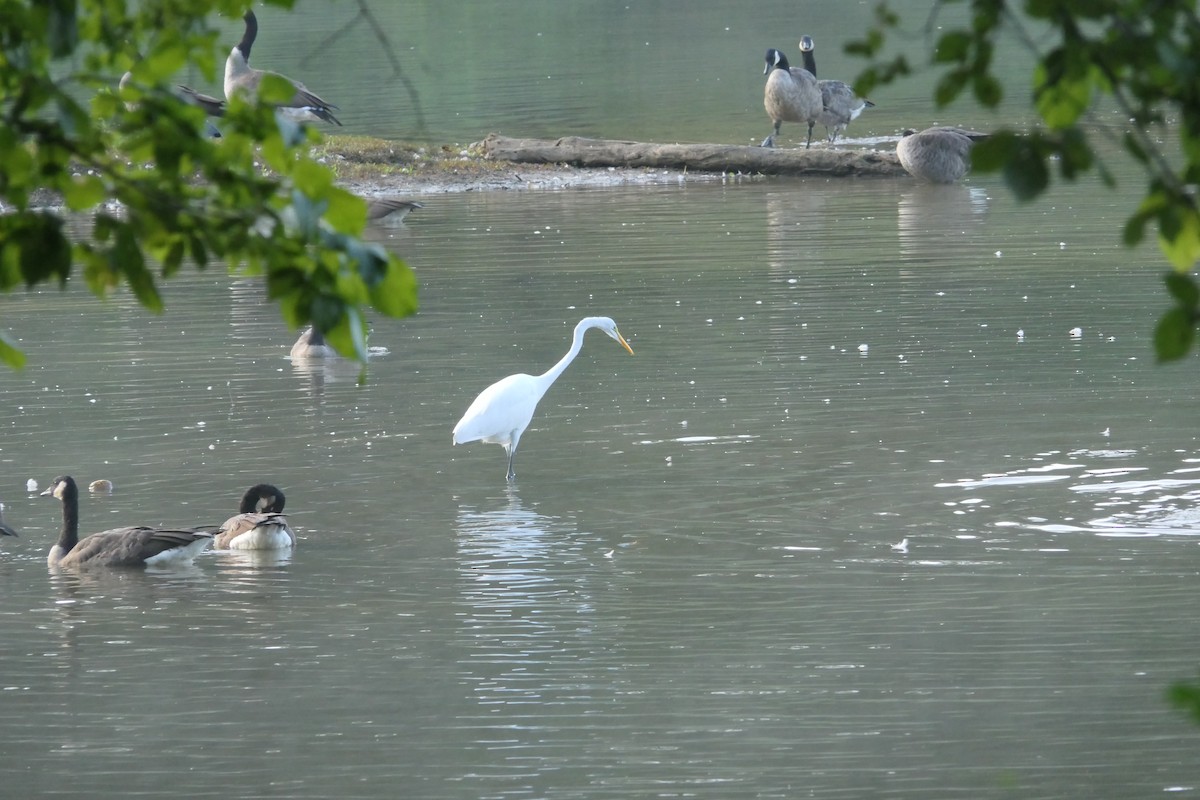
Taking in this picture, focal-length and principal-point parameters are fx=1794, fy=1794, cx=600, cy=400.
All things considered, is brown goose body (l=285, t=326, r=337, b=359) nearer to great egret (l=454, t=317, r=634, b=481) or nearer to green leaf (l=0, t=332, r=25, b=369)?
great egret (l=454, t=317, r=634, b=481)

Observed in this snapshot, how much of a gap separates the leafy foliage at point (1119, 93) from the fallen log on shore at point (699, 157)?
2242 centimetres

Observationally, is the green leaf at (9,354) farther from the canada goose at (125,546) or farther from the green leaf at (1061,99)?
the canada goose at (125,546)

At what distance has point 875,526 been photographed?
9.23m

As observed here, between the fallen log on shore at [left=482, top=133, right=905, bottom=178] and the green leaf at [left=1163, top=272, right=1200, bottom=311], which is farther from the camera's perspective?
the fallen log on shore at [left=482, top=133, right=905, bottom=178]

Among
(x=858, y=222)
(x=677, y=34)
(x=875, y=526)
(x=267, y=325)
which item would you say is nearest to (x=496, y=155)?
(x=858, y=222)

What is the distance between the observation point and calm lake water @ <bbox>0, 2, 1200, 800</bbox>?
6.45 m

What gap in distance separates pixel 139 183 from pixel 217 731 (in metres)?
4.28

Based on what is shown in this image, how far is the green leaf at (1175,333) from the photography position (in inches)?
94.7

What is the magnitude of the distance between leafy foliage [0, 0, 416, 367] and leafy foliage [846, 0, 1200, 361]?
0.95 meters

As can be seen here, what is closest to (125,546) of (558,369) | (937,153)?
(558,369)

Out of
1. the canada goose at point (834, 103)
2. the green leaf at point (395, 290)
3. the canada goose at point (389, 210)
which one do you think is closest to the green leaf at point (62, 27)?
the green leaf at point (395, 290)

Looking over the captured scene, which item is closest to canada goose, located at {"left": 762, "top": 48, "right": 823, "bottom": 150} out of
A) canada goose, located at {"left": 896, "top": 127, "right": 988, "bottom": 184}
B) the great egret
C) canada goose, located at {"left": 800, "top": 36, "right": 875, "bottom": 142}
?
canada goose, located at {"left": 800, "top": 36, "right": 875, "bottom": 142}

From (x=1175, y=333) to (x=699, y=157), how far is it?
23.1 metres

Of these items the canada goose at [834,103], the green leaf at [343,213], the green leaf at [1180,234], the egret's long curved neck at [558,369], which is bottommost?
the egret's long curved neck at [558,369]
